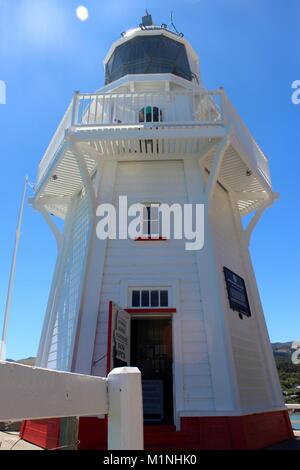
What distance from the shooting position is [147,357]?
10.9m

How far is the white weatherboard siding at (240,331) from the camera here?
25.6ft

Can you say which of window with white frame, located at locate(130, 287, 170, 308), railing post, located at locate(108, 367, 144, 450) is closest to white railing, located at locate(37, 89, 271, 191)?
window with white frame, located at locate(130, 287, 170, 308)

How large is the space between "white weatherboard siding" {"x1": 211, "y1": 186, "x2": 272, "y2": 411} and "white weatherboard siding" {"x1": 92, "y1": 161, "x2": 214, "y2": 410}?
728mm

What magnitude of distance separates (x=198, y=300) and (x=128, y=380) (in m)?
6.15

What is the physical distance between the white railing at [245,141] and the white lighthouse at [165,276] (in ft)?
0.18

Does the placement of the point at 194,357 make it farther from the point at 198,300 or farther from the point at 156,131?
the point at 156,131

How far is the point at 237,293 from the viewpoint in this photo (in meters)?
8.85

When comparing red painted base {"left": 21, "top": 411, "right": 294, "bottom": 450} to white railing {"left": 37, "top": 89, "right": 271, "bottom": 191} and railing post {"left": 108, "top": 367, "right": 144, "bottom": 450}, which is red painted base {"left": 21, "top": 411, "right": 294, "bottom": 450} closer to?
railing post {"left": 108, "top": 367, "right": 144, "bottom": 450}

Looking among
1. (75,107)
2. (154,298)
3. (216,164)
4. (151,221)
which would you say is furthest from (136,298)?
(75,107)

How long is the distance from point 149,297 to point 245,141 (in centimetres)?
488

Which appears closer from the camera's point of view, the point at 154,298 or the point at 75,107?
the point at 154,298

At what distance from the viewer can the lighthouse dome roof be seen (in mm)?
12297

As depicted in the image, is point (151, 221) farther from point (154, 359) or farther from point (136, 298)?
point (154, 359)

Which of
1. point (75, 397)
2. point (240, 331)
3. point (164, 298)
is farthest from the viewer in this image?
point (240, 331)
